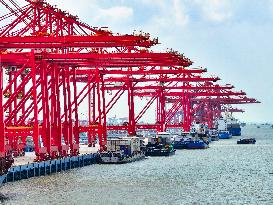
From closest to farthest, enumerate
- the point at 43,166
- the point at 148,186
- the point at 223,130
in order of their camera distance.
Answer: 1. the point at 148,186
2. the point at 43,166
3. the point at 223,130

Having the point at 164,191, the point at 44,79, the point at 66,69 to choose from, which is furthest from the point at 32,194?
the point at 66,69

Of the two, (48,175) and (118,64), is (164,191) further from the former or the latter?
(118,64)

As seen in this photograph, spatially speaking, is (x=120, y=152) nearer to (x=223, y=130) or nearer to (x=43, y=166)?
(x=43, y=166)

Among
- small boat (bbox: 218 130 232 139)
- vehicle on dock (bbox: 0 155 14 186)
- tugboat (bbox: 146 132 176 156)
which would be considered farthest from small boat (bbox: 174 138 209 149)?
vehicle on dock (bbox: 0 155 14 186)

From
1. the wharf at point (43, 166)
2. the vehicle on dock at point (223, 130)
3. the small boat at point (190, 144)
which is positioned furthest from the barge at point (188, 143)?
the vehicle on dock at point (223, 130)

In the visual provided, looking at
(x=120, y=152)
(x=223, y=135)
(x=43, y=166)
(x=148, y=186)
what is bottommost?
(x=148, y=186)

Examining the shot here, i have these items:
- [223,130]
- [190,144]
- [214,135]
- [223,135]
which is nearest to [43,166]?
[190,144]
